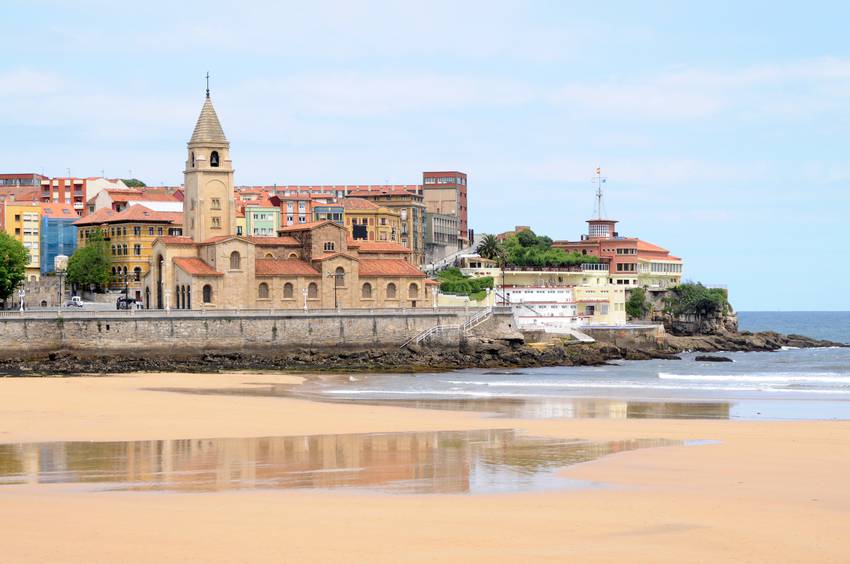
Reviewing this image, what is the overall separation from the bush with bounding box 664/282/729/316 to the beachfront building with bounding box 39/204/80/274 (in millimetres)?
57258

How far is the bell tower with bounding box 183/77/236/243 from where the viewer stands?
8650 centimetres

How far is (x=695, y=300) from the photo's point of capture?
112 metres

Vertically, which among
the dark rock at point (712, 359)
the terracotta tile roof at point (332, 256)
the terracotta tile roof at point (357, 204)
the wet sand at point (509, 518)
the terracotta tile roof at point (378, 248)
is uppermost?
the terracotta tile roof at point (357, 204)

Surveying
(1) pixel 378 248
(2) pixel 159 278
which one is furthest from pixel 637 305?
(2) pixel 159 278

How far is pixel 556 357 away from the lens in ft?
253

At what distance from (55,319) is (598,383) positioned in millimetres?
30113

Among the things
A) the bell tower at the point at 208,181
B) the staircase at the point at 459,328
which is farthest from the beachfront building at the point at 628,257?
the bell tower at the point at 208,181

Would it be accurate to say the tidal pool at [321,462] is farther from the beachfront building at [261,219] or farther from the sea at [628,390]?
the beachfront building at [261,219]

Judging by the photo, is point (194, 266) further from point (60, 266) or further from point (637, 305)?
point (637, 305)

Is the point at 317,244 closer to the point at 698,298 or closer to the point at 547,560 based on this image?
the point at 698,298

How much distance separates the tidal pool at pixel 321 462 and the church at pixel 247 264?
46.3 metres

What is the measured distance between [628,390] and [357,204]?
246 feet

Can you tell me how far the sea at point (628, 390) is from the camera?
44375mm

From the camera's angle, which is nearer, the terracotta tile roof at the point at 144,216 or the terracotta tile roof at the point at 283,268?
the terracotta tile roof at the point at 283,268
